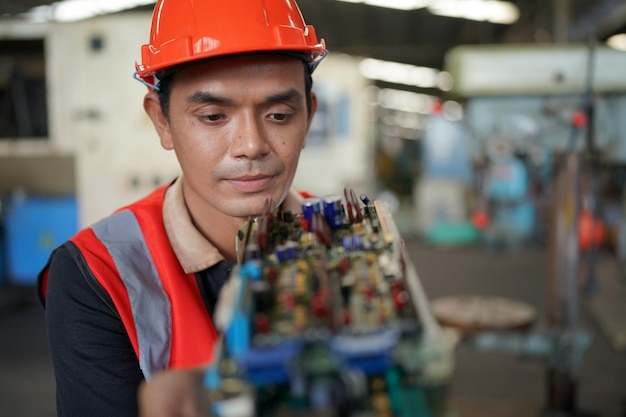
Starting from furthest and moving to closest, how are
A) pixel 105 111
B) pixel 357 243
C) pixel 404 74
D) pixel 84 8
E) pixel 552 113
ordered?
pixel 404 74, pixel 84 8, pixel 105 111, pixel 552 113, pixel 357 243

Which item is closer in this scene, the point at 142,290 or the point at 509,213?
the point at 142,290

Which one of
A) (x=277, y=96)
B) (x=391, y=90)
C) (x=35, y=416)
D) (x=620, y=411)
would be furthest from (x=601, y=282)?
(x=391, y=90)

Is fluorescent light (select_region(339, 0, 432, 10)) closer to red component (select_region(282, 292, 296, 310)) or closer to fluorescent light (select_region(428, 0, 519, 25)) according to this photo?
fluorescent light (select_region(428, 0, 519, 25))

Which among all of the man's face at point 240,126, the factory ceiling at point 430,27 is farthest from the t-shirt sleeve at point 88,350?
the factory ceiling at point 430,27

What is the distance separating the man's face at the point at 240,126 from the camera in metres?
0.89

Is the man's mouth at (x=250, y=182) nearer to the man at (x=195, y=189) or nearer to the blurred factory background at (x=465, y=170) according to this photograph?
the man at (x=195, y=189)

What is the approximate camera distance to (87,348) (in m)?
0.88

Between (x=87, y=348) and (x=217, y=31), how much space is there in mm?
522

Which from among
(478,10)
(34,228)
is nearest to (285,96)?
(34,228)

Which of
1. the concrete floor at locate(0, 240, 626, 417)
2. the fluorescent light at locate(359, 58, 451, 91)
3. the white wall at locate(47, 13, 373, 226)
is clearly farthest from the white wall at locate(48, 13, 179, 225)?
the fluorescent light at locate(359, 58, 451, 91)

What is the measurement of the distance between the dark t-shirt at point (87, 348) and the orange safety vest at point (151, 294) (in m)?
0.02

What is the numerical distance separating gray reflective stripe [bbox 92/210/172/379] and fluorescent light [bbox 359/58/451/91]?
1030 cm

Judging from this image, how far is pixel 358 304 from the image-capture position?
54cm

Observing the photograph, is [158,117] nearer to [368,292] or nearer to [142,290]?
[142,290]
